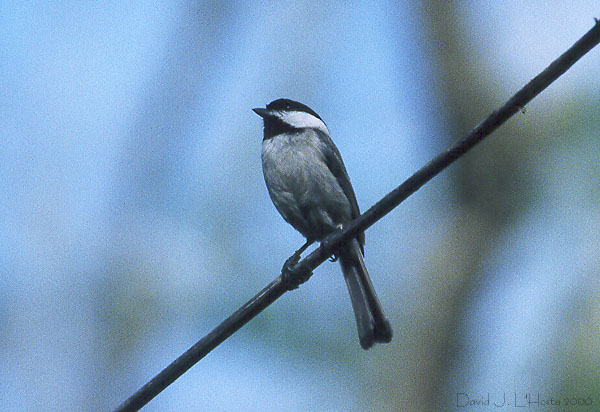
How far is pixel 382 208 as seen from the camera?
2.21 m

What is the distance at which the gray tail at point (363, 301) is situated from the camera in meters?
3.38

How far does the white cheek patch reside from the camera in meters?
4.70

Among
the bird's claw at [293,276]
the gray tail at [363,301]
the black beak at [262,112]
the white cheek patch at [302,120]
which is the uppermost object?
the black beak at [262,112]

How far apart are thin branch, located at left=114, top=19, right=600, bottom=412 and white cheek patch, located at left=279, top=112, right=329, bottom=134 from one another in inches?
84.6

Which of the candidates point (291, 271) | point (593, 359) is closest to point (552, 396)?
point (593, 359)

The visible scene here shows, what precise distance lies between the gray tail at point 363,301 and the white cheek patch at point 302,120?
1.04 metres

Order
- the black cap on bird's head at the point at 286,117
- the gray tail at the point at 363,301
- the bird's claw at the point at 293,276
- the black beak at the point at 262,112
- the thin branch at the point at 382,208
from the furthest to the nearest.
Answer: the black beak at the point at 262,112
the black cap on bird's head at the point at 286,117
the gray tail at the point at 363,301
the bird's claw at the point at 293,276
the thin branch at the point at 382,208

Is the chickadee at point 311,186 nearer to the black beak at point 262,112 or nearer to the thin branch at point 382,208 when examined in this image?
the black beak at point 262,112

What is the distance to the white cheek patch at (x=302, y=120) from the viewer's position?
15.4 ft

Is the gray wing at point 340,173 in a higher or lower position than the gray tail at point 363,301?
higher

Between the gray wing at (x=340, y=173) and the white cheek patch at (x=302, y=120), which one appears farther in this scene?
the white cheek patch at (x=302, y=120)

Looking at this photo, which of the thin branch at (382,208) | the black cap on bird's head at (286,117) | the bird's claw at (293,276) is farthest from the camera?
the black cap on bird's head at (286,117)

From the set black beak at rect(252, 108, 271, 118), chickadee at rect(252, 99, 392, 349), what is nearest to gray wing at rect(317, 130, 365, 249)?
chickadee at rect(252, 99, 392, 349)

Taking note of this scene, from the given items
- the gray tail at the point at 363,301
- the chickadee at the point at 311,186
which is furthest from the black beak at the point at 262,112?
the gray tail at the point at 363,301
